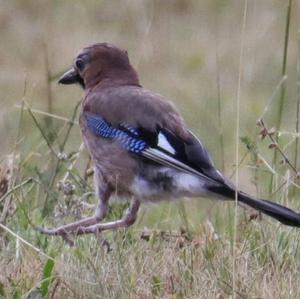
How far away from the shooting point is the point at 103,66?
8.22 meters

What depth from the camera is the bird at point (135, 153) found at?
739cm

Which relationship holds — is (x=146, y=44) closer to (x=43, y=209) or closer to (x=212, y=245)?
(x=43, y=209)

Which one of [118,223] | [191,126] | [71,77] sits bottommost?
[118,223]

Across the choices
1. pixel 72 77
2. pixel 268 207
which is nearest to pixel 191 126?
pixel 72 77

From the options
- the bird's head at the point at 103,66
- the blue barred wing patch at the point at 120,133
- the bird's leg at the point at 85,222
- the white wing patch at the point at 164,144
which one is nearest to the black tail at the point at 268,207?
the white wing patch at the point at 164,144

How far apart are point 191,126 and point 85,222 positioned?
3.39 metres

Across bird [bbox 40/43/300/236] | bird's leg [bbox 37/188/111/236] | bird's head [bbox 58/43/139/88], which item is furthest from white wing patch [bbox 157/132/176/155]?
bird's head [bbox 58/43/139/88]

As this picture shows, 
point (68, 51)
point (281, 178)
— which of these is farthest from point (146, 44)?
point (281, 178)

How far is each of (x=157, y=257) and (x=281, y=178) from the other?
1353 millimetres

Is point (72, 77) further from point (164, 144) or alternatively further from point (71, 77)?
point (164, 144)

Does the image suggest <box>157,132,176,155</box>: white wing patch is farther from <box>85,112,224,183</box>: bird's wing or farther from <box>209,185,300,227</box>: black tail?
<box>209,185,300,227</box>: black tail

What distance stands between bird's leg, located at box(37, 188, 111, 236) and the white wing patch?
1.53 ft

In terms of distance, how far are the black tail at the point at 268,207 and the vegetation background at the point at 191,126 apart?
0.14 metres

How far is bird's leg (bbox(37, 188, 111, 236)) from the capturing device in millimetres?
7395
